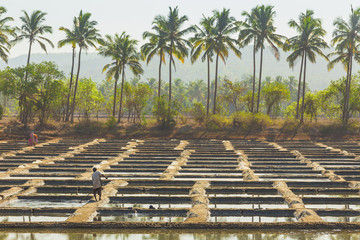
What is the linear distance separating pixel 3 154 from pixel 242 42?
33.0 m

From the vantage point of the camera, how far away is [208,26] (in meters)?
50.6

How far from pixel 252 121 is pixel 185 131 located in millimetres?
8221

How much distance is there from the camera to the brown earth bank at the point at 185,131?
4838 cm

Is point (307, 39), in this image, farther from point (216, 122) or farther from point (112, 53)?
point (112, 53)

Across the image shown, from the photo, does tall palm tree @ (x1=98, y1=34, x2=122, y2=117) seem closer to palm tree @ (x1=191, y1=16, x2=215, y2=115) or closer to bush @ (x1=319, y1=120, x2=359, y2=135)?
palm tree @ (x1=191, y1=16, x2=215, y2=115)

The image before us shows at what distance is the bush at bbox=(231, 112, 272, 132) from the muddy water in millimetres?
38328

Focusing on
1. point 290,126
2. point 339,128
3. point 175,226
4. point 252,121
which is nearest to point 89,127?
point 252,121

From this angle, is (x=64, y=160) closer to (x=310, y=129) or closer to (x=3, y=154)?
(x=3, y=154)

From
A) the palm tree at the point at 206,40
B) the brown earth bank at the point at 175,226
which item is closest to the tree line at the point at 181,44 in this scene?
the palm tree at the point at 206,40

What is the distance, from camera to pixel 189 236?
12.0 metres

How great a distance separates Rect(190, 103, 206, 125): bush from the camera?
5228cm

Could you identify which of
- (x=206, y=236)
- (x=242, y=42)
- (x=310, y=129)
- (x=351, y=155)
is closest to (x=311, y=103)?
(x=310, y=129)

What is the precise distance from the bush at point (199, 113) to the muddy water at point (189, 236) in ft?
132

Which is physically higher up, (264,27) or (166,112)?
(264,27)
